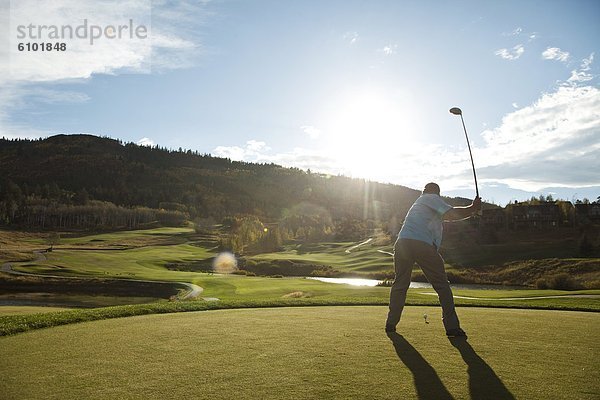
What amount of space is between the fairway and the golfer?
0.72m

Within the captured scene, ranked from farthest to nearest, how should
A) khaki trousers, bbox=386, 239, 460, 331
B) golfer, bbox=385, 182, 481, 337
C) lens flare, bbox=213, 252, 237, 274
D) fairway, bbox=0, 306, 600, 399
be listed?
lens flare, bbox=213, 252, 237, 274
golfer, bbox=385, 182, 481, 337
khaki trousers, bbox=386, 239, 460, 331
fairway, bbox=0, 306, 600, 399

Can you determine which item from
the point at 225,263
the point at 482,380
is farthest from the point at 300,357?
the point at 225,263

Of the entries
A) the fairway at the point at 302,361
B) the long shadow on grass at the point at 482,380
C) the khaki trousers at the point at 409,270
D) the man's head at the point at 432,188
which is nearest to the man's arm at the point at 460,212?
the man's head at the point at 432,188

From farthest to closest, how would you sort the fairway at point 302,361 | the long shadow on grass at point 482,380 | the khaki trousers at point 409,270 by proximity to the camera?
the khaki trousers at point 409,270
the fairway at point 302,361
the long shadow on grass at point 482,380

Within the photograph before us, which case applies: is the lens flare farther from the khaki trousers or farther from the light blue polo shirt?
the light blue polo shirt

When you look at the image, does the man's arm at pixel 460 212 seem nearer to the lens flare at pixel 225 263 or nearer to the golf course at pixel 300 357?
the golf course at pixel 300 357

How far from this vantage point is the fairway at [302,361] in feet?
16.1

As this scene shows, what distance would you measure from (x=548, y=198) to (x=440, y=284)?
149 m

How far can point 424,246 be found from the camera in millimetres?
8648

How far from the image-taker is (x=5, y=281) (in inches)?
2014

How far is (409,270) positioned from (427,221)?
102cm

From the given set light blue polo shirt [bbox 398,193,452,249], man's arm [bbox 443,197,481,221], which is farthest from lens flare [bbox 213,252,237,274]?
man's arm [bbox 443,197,481,221]

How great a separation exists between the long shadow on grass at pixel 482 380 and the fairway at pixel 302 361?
0.01m

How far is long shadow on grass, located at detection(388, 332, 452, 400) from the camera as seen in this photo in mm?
4742
